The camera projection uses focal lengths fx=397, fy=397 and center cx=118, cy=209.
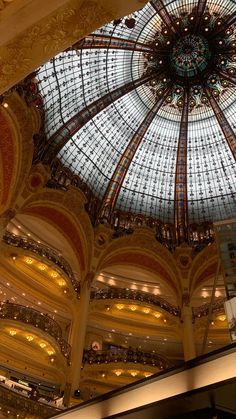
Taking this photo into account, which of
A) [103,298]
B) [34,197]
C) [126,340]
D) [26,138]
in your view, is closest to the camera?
[26,138]

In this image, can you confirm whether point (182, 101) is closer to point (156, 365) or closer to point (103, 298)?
point (103, 298)

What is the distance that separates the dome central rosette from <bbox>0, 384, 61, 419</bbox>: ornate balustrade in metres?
20.2

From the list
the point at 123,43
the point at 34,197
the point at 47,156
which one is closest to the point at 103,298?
the point at 34,197

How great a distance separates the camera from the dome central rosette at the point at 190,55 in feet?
78.8

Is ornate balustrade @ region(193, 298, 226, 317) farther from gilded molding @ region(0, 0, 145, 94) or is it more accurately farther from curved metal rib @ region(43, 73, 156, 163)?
gilded molding @ region(0, 0, 145, 94)

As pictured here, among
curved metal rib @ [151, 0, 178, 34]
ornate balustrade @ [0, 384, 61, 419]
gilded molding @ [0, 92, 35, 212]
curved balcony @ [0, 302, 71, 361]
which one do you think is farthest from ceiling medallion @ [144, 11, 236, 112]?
ornate balustrade @ [0, 384, 61, 419]

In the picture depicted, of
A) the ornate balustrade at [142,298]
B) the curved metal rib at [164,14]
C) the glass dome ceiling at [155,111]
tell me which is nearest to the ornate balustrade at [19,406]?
the ornate balustrade at [142,298]

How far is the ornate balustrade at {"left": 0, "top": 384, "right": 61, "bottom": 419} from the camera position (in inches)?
667

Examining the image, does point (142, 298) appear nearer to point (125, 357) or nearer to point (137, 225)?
point (125, 357)

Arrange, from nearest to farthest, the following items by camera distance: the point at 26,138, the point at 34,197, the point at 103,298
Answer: the point at 26,138 < the point at 34,197 < the point at 103,298

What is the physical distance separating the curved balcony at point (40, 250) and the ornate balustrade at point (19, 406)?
6.30 metres

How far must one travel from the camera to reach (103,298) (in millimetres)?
23516

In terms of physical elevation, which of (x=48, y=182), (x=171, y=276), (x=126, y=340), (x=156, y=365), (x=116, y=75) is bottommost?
(x=156, y=365)

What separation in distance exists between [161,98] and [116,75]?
11.6 feet
